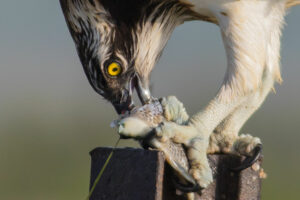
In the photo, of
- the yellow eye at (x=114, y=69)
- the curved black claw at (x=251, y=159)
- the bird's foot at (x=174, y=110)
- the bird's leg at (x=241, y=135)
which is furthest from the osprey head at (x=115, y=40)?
the curved black claw at (x=251, y=159)

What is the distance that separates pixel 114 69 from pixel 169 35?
0.36 m

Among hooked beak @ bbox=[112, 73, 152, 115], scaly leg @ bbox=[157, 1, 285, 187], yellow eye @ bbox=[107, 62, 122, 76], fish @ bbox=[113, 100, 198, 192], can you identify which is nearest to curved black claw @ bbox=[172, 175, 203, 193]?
fish @ bbox=[113, 100, 198, 192]

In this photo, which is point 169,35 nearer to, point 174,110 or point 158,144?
point 174,110

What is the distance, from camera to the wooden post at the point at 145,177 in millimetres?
2330

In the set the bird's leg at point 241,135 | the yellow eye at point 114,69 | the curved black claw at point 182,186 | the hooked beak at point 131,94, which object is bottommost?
the curved black claw at point 182,186

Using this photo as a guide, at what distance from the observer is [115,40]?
2.99m

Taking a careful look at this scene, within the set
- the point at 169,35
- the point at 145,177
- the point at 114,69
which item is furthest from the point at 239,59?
the point at 145,177

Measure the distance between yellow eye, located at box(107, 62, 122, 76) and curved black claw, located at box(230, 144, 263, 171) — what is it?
2.28 ft

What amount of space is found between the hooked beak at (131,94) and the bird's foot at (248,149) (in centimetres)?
45

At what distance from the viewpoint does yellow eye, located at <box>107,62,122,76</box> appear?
2.97 metres

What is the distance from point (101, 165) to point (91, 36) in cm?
71

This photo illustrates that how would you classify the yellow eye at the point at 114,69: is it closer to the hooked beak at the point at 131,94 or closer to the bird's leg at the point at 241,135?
the hooked beak at the point at 131,94

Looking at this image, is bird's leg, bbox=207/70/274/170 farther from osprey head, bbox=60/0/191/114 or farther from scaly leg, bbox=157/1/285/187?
osprey head, bbox=60/0/191/114

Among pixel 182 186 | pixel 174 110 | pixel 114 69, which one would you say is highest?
pixel 114 69
